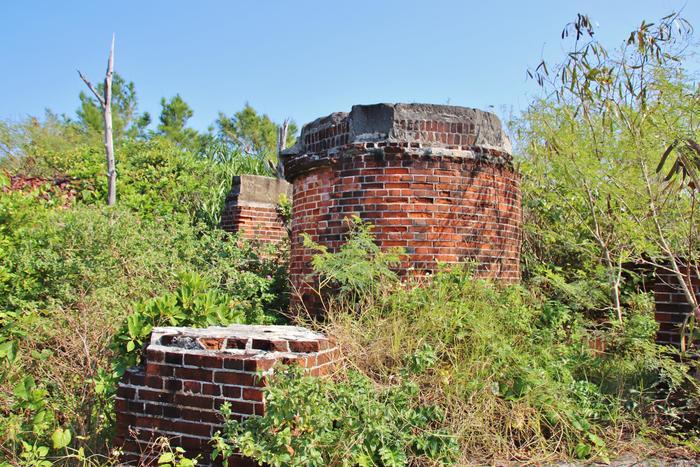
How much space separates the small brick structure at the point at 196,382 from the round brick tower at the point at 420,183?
216cm

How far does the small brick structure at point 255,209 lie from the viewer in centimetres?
987

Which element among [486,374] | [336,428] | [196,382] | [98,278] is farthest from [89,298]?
[486,374]

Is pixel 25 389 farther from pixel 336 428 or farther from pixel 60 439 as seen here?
pixel 336 428

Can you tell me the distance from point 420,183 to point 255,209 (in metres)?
4.82

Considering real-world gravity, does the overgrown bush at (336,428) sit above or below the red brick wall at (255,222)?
below

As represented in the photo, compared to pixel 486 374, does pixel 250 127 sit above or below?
above

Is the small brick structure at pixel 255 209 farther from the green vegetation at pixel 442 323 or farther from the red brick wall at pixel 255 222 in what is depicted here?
the green vegetation at pixel 442 323

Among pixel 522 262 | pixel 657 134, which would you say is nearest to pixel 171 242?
pixel 522 262

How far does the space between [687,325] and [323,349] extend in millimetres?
2825

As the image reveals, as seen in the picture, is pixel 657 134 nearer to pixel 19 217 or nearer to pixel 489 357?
pixel 489 357

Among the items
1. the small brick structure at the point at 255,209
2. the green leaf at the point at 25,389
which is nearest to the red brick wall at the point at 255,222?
the small brick structure at the point at 255,209

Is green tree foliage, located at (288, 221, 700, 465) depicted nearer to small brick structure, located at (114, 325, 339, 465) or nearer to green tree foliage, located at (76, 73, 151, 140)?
small brick structure, located at (114, 325, 339, 465)

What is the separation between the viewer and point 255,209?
32.9ft

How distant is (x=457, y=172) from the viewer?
19.4 ft
